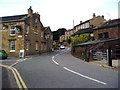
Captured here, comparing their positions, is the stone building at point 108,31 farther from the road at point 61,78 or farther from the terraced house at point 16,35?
the terraced house at point 16,35

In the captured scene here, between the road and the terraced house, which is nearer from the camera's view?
the road

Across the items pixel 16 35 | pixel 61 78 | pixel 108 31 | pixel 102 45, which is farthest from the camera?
pixel 108 31

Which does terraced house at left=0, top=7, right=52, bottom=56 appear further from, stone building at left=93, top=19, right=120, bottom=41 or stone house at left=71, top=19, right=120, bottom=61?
stone building at left=93, top=19, right=120, bottom=41

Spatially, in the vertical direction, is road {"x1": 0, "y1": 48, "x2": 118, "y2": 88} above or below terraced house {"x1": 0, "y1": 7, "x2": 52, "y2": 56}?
below

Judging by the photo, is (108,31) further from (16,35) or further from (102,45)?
(16,35)

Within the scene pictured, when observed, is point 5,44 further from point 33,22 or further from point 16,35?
point 33,22

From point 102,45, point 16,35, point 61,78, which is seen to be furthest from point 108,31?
point 16,35

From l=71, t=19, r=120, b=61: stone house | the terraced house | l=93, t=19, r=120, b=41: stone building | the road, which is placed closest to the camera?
the road

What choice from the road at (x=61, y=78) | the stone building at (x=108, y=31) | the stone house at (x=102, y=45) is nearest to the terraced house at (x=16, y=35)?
the stone house at (x=102, y=45)

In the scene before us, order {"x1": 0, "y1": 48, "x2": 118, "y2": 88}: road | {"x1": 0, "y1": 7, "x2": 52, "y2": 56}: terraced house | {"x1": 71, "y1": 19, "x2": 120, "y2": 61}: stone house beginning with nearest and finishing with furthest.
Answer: {"x1": 0, "y1": 48, "x2": 118, "y2": 88}: road, {"x1": 71, "y1": 19, "x2": 120, "y2": 61}: stone house, {"x1": 0, "y1": 7, "x2": 52, "y2": 56}: terraced house

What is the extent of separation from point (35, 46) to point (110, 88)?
2274cm

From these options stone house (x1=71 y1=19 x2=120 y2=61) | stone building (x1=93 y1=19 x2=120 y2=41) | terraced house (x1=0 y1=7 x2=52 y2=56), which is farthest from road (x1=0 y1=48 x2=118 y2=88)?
stone building (x1=93 y1=19 x2=120 y2=41)

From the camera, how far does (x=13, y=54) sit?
19.7m

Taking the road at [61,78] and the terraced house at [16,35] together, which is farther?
the terraced house at [16,35]
